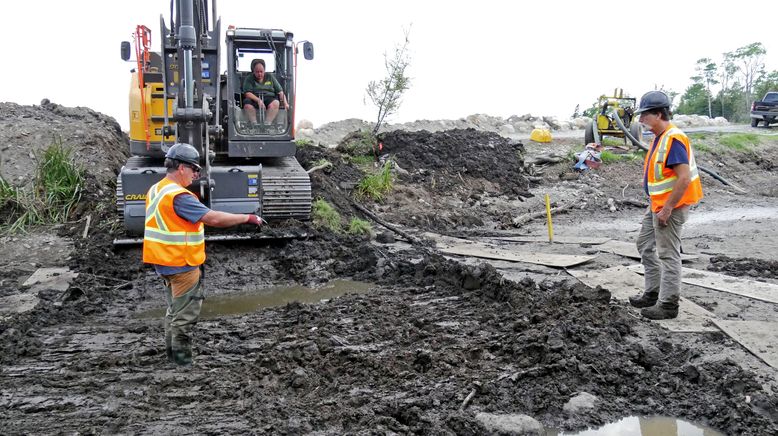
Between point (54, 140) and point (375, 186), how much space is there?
19.7 feet

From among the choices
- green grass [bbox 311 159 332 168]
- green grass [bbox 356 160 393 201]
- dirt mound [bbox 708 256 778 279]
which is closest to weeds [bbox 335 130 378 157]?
green grass [bbox 311 159 332 168]

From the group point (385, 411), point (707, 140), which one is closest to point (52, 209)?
point (385, 411)

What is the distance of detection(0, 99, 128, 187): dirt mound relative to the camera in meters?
12.4

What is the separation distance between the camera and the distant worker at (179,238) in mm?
5191

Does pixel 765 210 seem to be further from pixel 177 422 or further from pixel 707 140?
pixel 177 422

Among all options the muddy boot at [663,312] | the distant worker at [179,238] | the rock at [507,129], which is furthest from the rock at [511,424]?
the rock at [507,129]

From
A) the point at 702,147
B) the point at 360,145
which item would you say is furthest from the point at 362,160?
the point at 702,147

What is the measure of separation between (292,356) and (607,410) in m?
2.47

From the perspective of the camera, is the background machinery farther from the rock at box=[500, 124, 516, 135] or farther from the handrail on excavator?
the handrail on excavator

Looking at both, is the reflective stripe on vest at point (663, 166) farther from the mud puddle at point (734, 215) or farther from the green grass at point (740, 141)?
the green grass at point (740, 141)

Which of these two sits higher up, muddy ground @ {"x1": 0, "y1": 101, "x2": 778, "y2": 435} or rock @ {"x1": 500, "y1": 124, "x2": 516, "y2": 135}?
rock @ {"x1": 500, "y1": 124, "x2": 516, "y2": 135}

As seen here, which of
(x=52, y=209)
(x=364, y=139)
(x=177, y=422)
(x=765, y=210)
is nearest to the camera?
(x=177, y=422)

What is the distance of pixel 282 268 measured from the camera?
9.03 m

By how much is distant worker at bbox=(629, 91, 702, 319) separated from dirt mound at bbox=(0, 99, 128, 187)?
9571mm
